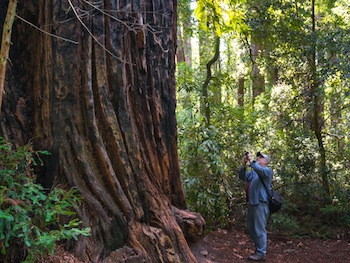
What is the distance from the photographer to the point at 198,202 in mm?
8031

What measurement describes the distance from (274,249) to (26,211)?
5386mm

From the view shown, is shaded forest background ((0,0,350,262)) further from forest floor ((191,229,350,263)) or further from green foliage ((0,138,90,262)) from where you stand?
forest floor ((191,229,350,263))

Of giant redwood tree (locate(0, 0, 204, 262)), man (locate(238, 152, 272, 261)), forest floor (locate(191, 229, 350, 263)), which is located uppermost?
giant redwood tree (locate(0, 0, 204, 262))

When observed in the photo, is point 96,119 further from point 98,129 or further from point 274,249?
point 274,249

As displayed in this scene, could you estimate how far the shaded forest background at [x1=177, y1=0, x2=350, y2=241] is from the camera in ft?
27.8

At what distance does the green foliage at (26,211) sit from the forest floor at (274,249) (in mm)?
2401

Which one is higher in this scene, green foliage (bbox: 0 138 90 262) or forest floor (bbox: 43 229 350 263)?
green foliage (bbox: 0 138 90 262)

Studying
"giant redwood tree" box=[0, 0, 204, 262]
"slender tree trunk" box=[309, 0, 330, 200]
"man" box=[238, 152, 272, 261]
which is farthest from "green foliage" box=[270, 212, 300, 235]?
"giant redwood tree" box=[0, 0, 204, 262]


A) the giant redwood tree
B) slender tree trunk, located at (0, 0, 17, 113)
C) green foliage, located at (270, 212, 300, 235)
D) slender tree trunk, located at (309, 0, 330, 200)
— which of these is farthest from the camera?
slender tree trunk, located at (309, 0, 330, 200)

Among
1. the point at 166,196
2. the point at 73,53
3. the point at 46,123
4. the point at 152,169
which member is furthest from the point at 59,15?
the point at 166,196

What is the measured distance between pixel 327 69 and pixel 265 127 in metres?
2.29

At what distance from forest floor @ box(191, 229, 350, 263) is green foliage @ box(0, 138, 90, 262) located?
2.40 meters

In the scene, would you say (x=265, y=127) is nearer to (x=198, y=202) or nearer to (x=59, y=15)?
(x=198, y=202)

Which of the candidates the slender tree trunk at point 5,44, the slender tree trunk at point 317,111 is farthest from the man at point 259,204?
the slender tree trunk at point 5,44
